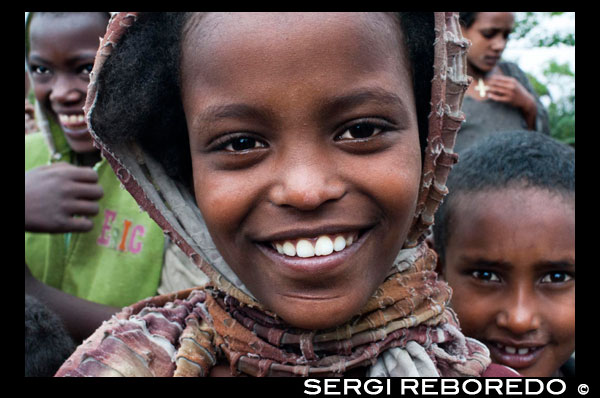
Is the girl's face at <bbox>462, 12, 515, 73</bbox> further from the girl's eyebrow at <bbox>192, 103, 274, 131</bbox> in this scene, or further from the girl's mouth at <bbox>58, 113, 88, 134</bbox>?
the girl's eyebrow at <bbox>192, 103, 274, 131</bbox>

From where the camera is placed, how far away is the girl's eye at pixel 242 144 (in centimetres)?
123

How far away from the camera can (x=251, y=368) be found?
53.8 inches

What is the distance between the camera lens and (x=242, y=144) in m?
1.24

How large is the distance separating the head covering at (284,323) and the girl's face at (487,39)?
8.25 ft

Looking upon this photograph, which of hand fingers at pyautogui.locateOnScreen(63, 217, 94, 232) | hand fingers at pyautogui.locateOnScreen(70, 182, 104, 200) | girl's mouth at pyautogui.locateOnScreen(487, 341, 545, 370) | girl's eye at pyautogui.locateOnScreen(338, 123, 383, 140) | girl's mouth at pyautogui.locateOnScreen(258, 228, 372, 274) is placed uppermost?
hand fingers at pyautogui.locateOnScreen(70, 182, 104, 200)

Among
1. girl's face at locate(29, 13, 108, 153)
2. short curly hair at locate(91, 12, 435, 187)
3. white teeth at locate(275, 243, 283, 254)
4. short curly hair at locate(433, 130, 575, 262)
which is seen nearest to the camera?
white teeth at locate(275, 243, 283, 254)

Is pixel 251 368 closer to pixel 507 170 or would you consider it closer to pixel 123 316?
pixel 123 316

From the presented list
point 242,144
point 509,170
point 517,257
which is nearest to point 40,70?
point 242,144

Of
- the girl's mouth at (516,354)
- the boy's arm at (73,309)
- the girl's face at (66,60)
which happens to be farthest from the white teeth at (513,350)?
the girl's face at (66,60)

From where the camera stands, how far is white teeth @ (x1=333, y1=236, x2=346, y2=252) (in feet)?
4.03

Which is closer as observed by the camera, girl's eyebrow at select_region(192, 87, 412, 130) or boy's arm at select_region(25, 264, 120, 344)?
girl's eyebrow at select_region(192, 87, 412, 130)

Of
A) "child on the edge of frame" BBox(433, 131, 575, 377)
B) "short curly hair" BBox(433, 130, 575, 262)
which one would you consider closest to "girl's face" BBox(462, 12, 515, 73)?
"short curly hair" BBox(433, 130, 575, 262)

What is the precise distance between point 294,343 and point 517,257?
97 centimetres

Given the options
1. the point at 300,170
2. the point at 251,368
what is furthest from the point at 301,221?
the point at 251,368
